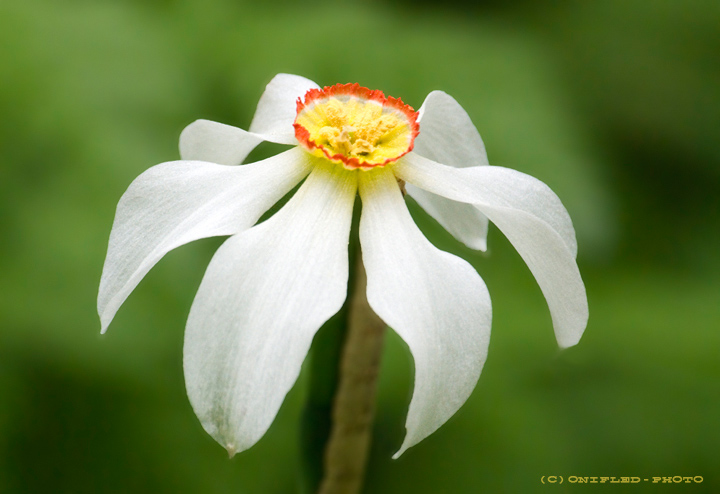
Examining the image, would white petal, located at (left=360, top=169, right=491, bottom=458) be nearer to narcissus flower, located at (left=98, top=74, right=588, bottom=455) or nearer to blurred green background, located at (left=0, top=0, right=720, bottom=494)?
narcissus flower, located at (left=98, top=74, right=588, bottom=455)

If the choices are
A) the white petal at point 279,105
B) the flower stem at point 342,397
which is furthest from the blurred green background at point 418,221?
the white petal at point 279,105

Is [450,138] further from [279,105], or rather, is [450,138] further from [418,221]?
[418,221]

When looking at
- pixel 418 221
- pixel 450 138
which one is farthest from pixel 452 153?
pixel 418 221

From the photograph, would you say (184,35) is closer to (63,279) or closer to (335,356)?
(63,279)

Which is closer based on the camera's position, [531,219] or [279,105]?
[531,219]

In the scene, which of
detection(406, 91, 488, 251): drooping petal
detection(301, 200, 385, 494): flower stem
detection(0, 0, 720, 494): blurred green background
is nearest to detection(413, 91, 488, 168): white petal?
detection(406, 91, 488, 251): drooping petal
